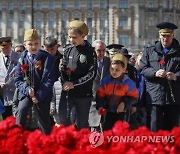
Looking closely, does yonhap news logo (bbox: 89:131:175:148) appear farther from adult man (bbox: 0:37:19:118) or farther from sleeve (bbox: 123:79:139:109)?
adult man (bbox: 0:37:19:118)

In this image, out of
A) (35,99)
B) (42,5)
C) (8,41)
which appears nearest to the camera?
(35,99)

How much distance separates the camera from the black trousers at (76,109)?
20.2 feet

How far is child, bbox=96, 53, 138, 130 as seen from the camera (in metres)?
6.15

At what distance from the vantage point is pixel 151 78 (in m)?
6.43

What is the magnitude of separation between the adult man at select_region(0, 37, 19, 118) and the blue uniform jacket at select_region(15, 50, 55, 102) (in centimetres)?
147

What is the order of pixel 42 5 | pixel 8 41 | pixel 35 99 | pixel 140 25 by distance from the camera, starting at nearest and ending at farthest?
1. pixel 35 99
2. pixel 8 41
3. pixel 140 25
4. pixel 42 5

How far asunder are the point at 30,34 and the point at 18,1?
2790 inches

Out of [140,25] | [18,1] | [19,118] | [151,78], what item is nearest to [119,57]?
[151,78]

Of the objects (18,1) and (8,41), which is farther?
(18,1)

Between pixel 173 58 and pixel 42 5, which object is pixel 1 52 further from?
pixel 42 5

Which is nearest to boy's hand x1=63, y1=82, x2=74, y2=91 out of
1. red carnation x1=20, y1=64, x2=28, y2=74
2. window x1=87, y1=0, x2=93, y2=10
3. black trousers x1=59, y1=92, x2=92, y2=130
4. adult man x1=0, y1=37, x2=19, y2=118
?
black trousers x1=59, y1=92, x2=92, y2=130

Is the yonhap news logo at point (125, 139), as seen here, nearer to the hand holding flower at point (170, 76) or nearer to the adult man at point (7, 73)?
the hand holding flower at point (170, 76)

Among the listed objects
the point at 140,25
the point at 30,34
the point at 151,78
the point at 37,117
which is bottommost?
the point at 37,117

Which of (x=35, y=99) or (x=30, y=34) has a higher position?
(x=30, y=34)
